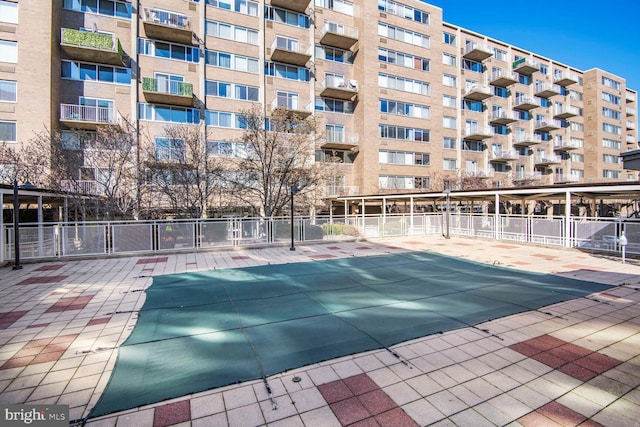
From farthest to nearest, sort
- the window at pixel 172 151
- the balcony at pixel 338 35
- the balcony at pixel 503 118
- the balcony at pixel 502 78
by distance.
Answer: the balcony at pixel 503 118, the balcony at pixel 502 78, the balcony at pixel 338 35, the window at pixel 172 151

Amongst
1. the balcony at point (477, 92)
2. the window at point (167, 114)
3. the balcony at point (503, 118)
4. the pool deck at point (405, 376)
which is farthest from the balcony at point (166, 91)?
the balcony at point (503, 118)

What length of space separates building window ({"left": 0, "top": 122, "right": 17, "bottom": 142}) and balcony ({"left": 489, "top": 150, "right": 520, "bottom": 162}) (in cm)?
4642

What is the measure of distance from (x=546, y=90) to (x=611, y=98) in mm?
20908

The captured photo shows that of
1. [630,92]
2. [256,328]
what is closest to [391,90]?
[256,328]

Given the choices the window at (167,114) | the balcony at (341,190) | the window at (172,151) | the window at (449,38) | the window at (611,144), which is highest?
the window at (449,38)

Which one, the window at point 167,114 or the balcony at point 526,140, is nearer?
the window at point 167,114

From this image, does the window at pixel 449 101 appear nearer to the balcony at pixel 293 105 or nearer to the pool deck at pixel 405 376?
the balcony at pixel 293 105

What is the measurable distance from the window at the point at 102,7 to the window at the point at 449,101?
3233 cm

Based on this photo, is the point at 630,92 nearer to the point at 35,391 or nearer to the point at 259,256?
the point at 259,256

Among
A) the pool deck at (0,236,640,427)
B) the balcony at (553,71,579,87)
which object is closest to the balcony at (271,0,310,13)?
the pool deck at (0,236,640,427)

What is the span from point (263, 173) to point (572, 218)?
15.1 metres

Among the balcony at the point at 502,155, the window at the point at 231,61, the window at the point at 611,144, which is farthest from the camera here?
the window at the point at 611,144

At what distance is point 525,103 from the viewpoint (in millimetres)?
39875

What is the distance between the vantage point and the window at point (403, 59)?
31013 millimetres
